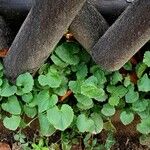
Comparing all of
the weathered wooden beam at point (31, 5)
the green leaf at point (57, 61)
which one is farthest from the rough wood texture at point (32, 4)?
the green leaf at point (57, 61)

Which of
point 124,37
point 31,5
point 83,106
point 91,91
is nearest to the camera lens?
point 124,37

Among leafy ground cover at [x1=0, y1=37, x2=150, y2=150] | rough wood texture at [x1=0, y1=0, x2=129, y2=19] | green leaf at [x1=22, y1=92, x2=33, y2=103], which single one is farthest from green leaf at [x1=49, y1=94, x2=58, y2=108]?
rough wood texture at [x1=0, y1=0, x2=129, y2=19]

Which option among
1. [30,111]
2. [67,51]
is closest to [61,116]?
[30,111]

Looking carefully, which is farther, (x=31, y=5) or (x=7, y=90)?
(x=7, y=90)

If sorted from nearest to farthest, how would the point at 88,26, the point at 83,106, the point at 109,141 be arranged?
1. the point at 88,26
2. the point at 83,106
3. the point at 109,141

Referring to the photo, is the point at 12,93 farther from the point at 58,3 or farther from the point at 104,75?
the point at 58,3

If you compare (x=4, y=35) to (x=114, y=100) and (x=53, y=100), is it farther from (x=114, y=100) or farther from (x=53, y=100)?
(x=114, y=100)

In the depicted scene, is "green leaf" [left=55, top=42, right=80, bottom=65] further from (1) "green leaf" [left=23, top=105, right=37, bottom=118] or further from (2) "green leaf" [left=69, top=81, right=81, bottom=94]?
(1) "green leaf" [left=23, top=105, right=37, bottom=118]

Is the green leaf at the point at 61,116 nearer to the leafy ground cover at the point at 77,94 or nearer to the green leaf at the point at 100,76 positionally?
the leafy ground cover at the point at 77,94
